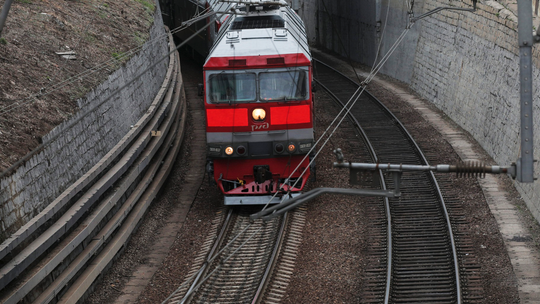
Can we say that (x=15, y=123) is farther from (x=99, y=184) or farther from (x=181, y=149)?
(x=181, y=149)

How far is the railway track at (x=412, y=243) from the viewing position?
11523 millimetres

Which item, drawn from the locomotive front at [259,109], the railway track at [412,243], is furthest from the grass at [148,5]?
the locomotive front at [259,109]

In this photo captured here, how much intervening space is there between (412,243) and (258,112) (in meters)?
4.45

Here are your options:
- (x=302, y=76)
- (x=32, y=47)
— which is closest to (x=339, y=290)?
(x=302, y=76)

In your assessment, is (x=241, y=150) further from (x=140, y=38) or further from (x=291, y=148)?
(x=140, y=38)

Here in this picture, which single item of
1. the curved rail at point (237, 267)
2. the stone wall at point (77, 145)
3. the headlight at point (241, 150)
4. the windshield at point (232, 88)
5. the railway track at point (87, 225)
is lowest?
the curved rail at point (237, 267)

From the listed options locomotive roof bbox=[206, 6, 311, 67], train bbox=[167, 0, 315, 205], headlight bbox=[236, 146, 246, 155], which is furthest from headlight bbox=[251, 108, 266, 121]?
locomotive roof bbox=[206, 6, 311, 67]

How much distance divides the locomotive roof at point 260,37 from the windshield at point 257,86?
448mm

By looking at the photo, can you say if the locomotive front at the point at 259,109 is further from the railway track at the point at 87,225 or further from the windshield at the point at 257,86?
the railway track at the point at 87,225

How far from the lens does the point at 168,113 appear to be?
20.6 metres

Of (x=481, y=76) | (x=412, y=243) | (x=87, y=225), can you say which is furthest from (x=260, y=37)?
(x=481, y=76)

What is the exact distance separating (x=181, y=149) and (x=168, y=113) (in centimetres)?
124

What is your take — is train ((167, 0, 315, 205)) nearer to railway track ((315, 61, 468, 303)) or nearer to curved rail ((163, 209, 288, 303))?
curved rail ((163, 209, 288, 303))

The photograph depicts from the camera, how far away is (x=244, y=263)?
13039 millimetres
